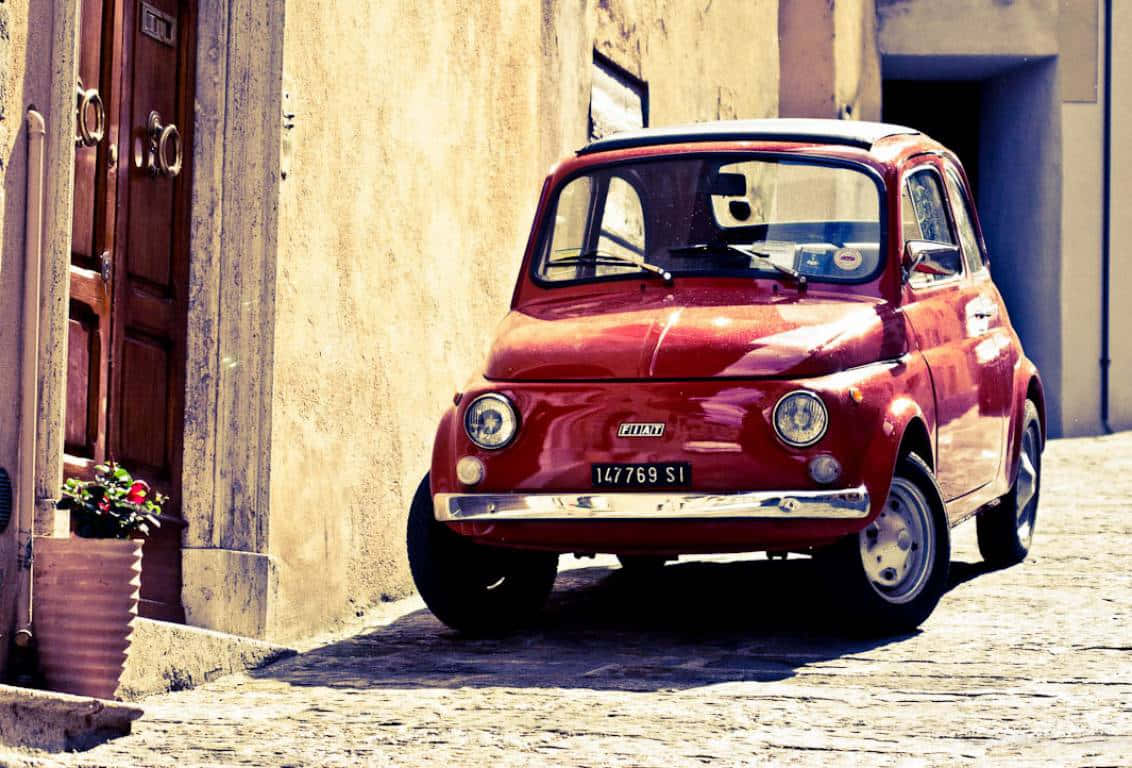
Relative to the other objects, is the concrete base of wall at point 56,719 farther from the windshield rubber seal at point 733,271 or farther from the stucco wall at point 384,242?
the windshield rubber seal at point 733,271

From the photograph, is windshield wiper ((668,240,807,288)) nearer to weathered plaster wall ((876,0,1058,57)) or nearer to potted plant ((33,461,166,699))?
potted plant ((33,461,166,699))

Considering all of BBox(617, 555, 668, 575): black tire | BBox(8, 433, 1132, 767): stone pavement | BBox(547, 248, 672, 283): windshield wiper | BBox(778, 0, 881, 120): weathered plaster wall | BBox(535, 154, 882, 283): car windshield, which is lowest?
BBox(8, 433, 1132, 767): stone pavement

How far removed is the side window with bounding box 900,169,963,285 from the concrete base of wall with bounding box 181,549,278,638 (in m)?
2.76

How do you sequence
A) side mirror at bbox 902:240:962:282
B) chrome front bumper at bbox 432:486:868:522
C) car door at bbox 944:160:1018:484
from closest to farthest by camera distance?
chrome front bumper at bbox 432:486:868:522 < side mirror at bbox 902:240:962:282 < car door at bbox 944:160:1018:484

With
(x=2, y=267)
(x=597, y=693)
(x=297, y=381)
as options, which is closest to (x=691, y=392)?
(x=597, y=693)

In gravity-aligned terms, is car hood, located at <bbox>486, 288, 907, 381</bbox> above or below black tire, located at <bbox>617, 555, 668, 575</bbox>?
above

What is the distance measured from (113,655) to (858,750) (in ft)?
6.88

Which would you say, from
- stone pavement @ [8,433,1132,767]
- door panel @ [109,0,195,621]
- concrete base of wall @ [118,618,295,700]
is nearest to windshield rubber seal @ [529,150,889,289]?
stone pavement @ [8,433,1132,767]

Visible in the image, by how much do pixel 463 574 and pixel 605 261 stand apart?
4.62 feet

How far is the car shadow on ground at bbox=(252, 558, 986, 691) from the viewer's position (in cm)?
630

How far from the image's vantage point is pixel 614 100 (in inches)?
475

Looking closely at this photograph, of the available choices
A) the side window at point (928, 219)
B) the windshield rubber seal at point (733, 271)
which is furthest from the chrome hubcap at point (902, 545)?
the side window at point (928, 219)

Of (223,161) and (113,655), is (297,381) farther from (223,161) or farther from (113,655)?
(113,655)

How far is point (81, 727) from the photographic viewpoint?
5.24m
